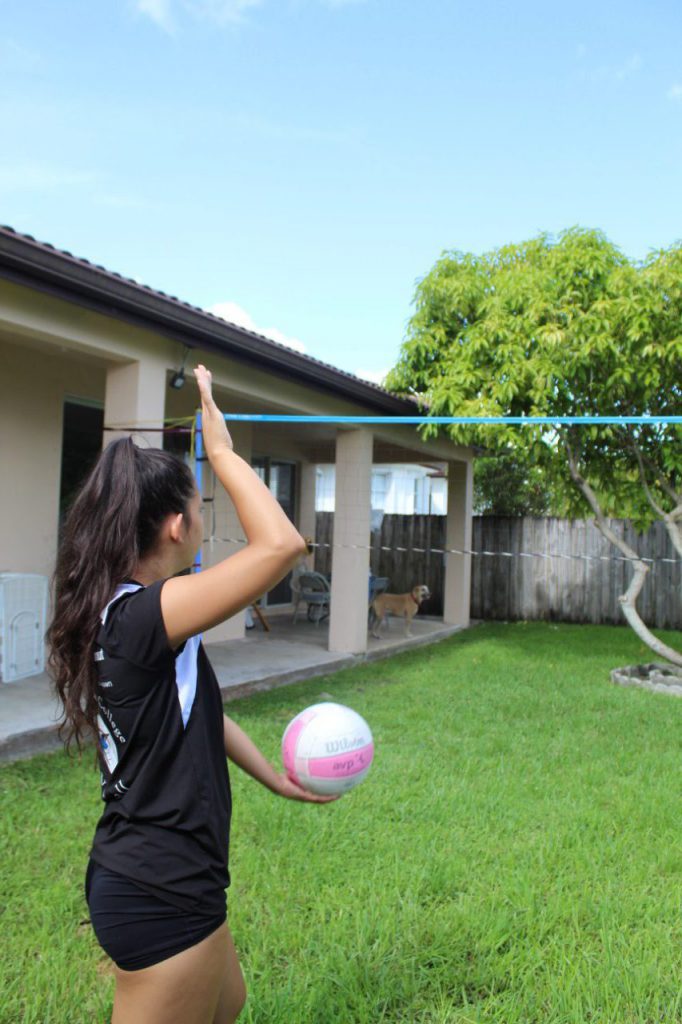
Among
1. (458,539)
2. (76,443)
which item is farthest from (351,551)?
(458,539)

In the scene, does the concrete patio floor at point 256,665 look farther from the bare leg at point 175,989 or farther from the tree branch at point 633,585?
the bare leg at point 175,989

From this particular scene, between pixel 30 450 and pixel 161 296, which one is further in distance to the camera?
pixel 30 450

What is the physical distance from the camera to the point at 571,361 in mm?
7473

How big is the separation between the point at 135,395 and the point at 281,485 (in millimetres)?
6341

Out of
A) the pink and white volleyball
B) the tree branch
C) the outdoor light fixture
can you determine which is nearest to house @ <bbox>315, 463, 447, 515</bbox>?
the tree branch

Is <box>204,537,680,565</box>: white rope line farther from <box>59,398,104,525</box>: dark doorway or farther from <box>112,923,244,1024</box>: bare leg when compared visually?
<box>112,923,244,1024</box>: bare leg

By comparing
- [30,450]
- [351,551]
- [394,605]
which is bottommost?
[394,605]

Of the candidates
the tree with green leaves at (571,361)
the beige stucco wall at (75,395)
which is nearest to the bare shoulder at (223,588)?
the beige stucco wall at (75,395)

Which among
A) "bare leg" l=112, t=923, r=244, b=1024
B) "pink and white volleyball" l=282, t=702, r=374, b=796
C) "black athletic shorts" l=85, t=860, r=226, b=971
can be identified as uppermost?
"pink and white volleyball" l=282, t=702, r=374, b=796

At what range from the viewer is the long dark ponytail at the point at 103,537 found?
1.37m

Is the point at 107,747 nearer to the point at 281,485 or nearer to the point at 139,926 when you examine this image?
the point at 139,926

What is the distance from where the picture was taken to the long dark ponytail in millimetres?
1370

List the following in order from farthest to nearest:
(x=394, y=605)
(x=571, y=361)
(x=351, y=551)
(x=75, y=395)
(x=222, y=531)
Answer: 1. (x=394, y=605)
2. (x=222, y=531)
3. (x=351, y=551)
4. (x=571, y=361)
5. (x=75, y=395)

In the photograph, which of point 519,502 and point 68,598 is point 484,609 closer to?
point 519,502
